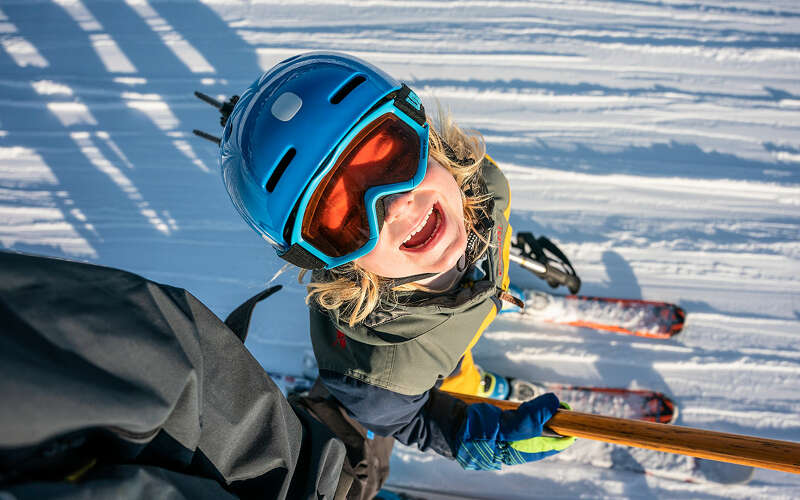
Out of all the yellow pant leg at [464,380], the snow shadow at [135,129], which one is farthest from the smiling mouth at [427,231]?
the snow shadow at [135,129]

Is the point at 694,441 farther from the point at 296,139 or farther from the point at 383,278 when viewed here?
the point at 296,139

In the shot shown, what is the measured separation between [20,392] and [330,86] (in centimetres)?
117

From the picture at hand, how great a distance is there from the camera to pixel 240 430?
108cm

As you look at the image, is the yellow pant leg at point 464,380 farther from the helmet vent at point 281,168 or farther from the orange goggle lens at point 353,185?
the helmet vent at point 281,168

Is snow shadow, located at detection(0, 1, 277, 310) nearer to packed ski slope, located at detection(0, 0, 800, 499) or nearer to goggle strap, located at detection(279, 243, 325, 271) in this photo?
packed ski slope, located at detection(0, 0, 800, 499)

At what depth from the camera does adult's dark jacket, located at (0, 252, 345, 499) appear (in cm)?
74

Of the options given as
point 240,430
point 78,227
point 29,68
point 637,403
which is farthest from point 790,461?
point 29,68

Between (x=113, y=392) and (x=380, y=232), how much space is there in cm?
93

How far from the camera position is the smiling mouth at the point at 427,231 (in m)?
1.63

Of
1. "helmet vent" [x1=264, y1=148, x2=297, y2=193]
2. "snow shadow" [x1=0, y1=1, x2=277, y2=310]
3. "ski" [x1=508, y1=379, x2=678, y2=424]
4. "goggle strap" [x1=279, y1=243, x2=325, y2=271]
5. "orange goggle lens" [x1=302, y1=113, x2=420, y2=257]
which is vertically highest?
"ski" [x1=508, y1=379, x2=678, y2=424]

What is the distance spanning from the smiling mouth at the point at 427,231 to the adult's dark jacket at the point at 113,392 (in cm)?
79

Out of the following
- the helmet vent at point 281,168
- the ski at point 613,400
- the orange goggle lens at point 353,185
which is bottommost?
the helmet vent at point 281,168

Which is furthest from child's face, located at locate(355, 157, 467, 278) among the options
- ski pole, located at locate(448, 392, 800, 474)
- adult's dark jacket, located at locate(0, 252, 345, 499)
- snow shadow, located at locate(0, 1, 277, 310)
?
snow shadow, located at locate(0, 1, 277, 310)

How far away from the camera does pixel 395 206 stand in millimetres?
1527
